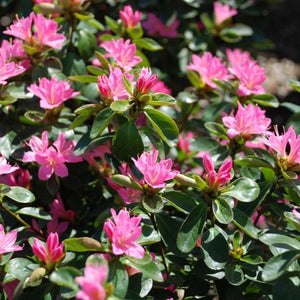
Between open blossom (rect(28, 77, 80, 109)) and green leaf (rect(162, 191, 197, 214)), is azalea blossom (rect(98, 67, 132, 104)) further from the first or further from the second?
green leaf (rect(162, 191, 197, 214))

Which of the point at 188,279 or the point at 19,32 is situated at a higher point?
the point at 19,32

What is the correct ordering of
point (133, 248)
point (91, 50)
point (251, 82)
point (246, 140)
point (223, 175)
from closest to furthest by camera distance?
point (133, 248)
point (223, 175)
point (246, 140)
point (251, 82)
point (91, 50)

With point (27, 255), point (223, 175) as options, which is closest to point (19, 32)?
point (27, 255)

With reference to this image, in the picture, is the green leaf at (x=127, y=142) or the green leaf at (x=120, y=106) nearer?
the green leaf at (x=120, y=106)

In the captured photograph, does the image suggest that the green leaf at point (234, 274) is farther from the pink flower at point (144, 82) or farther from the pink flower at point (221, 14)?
the pink flower at point (221, 14)

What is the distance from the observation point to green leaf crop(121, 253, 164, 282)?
4.14 feet

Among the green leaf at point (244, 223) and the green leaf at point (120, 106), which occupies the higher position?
the green leaf at point (120, 106)

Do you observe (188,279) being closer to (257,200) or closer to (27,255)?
(257,200)

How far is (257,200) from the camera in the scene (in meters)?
1.59

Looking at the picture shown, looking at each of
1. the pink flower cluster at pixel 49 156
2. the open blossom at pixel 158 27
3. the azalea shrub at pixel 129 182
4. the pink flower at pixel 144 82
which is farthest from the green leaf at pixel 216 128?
the open blossom at pixel 158 27

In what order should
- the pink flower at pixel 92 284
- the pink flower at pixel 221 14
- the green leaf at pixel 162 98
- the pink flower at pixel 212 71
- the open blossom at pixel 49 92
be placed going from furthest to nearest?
1. the pink flower at pixel 221 14
2. the pink flower at pixel 212 71
3. the open blossom at pixel 49 92
4. the green leaf at pixel 162 98
5. the pink flower at pixel 92 284

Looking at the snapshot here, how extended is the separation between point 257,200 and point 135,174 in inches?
15.3

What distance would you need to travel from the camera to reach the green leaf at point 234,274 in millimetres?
1408

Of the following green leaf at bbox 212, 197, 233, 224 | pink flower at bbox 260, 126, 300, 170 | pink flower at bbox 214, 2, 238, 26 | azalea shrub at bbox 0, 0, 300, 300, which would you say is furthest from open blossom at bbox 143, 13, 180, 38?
green leaf at bbox 212, 197, 233, 224
